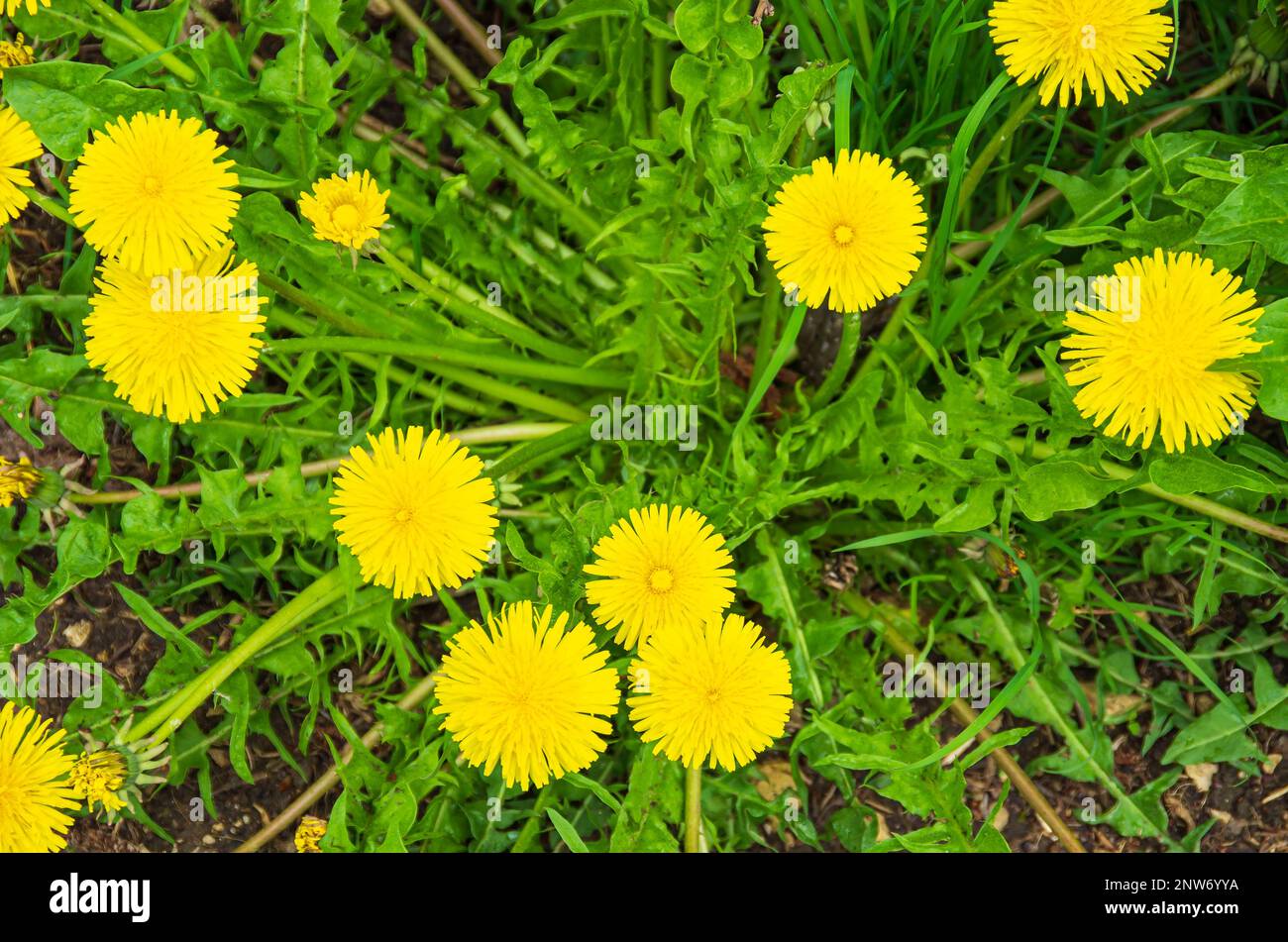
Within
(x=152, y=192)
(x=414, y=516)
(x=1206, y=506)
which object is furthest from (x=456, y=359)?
(x=1206, y=506)

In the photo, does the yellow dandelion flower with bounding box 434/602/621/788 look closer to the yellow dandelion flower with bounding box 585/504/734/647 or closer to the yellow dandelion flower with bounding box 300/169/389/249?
the yellow dandelion flower with bounding box 585/504/734/647

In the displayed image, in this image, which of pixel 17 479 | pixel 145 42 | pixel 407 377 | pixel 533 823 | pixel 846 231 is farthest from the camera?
pixel 407 377

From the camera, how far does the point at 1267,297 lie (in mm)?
1614

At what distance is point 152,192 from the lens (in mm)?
1242

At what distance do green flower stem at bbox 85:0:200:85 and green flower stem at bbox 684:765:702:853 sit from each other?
1.30m

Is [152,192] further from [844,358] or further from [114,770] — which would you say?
[844,358]

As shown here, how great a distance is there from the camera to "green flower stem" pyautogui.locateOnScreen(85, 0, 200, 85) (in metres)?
1.39

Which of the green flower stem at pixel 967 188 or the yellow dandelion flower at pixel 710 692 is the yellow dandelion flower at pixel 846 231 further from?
the yellow dandelion flower at pixel 710 692

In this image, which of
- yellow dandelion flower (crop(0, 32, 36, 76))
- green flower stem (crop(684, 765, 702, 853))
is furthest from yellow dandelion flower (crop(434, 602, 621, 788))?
yellow dandelion flower (crop(0, 32, 36, 76))

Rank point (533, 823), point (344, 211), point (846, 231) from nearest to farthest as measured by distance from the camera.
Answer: point (846, 231) < point (344, 211) < point (533, 823)

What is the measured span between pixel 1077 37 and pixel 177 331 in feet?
4.12
